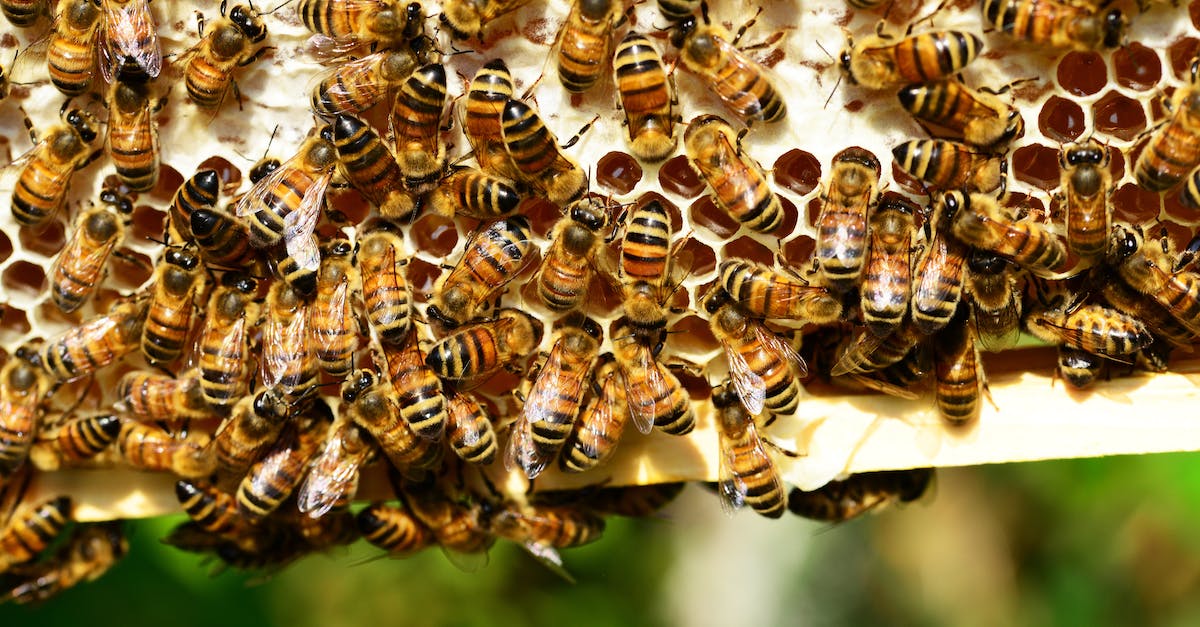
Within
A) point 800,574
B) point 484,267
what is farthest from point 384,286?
point 800,574

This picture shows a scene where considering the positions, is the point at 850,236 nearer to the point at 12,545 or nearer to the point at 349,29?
the point at 349,29

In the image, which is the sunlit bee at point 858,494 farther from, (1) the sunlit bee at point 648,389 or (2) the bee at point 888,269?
(2) the bee at point 888,269

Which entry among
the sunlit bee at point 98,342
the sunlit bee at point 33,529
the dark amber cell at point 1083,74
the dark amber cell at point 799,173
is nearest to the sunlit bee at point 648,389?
the dark amber cell at point 799,173

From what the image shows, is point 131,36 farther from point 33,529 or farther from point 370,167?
point 33,529

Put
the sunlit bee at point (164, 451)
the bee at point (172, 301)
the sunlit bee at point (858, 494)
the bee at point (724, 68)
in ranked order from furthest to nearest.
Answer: the sunlit bee at point (858, 494) → the sunlit bee at point (164, 451) → the bee at point (172, 301) → the bee at point (724, 68)

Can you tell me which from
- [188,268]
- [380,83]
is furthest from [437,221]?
[188,268]
